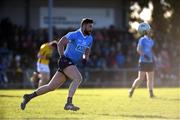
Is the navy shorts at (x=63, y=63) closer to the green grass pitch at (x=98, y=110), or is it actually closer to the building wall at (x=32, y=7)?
the green grass pitch at (x=98, y=110)

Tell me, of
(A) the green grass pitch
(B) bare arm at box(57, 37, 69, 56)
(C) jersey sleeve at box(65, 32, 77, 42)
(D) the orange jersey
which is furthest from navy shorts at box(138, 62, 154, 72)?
(B) bare arm at box(57, 37, 69, 56)

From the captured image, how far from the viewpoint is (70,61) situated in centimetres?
1639

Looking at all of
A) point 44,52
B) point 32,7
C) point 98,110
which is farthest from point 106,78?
point 98,110

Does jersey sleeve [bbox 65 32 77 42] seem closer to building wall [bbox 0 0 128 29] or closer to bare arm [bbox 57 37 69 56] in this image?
bare arm [bbox 57 37 69 56]

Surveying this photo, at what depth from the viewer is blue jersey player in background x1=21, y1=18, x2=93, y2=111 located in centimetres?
1630

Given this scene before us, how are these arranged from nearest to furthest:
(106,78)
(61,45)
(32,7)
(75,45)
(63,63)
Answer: (61,45) → (63,63) → (75,45) → (106,78) → (32,7)

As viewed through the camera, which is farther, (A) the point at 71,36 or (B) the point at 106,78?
(B) the point at 106,78

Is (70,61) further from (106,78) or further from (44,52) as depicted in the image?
(106,78)

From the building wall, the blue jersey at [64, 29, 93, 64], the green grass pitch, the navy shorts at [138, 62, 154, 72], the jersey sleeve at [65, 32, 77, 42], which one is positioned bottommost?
the green grass pitch

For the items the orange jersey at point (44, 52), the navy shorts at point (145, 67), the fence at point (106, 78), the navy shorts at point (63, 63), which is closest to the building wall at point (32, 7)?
the fence at point (106, 78)

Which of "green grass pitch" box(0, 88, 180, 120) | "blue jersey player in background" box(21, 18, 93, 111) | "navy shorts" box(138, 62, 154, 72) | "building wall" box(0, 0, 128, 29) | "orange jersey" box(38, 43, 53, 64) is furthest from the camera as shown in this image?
"building wall" box(0, 0, 128, 29)

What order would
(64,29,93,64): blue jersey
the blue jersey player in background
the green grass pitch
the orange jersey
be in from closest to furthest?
the green grass pitch, the blue jersey player in background, (64,29,93,64): blue jersey, the orange jersey

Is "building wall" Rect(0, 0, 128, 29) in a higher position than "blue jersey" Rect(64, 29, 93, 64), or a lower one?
higher

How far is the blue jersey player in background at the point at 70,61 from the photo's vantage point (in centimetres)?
1630
